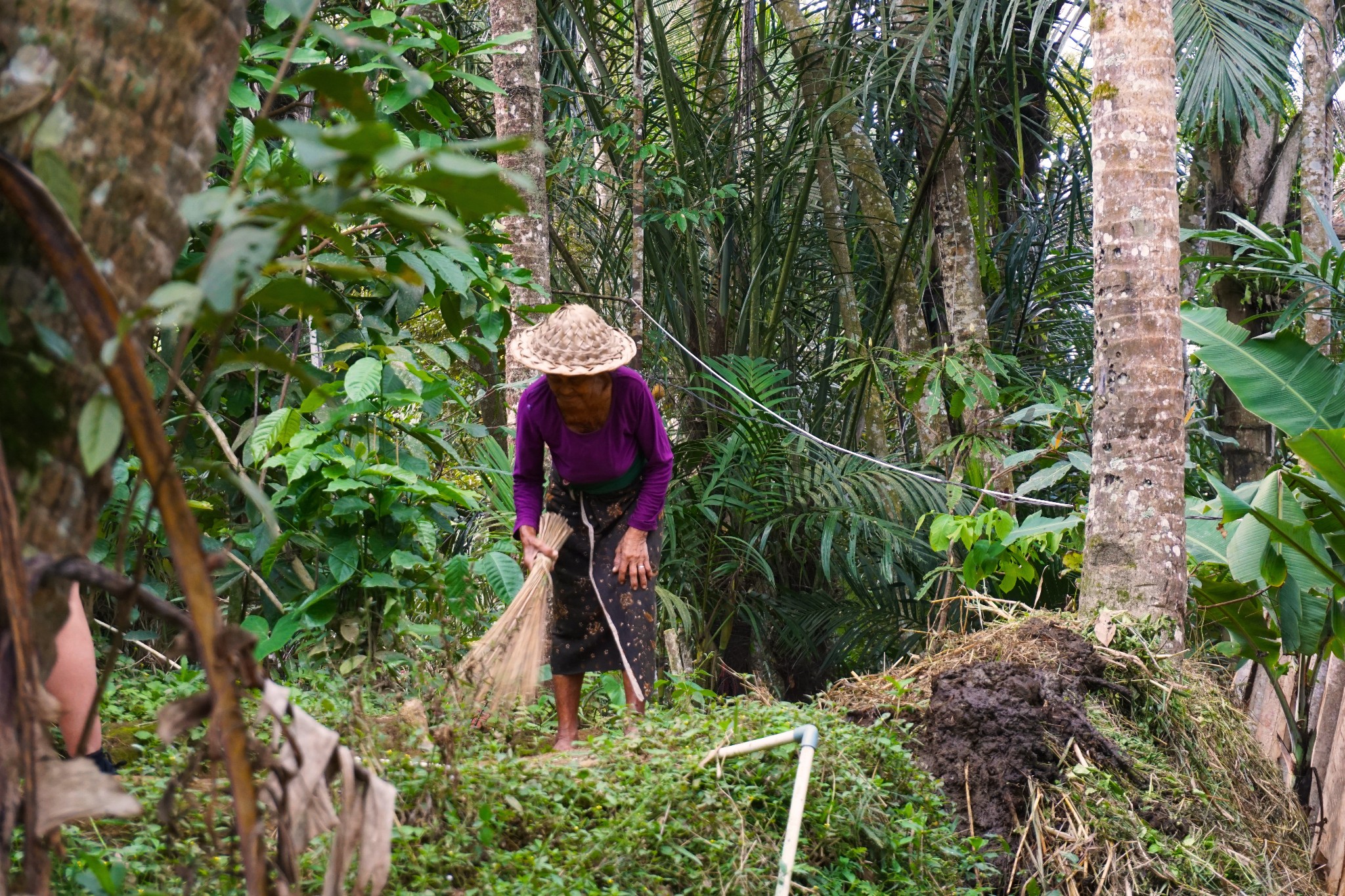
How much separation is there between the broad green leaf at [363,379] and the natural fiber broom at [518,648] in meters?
0.85

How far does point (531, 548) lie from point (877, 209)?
4463mm

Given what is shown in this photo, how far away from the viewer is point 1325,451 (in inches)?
150

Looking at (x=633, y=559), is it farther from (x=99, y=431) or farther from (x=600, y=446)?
(x=99, y=431)

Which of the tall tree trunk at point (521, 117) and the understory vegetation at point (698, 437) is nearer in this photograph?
the understory vegetation at point (698, 437)

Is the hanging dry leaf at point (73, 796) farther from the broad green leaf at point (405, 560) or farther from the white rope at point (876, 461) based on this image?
the white rope at point (876, 461)

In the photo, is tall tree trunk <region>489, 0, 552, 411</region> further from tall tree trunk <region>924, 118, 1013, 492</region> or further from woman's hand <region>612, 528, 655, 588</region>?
tall tree trunk <region>924, 118, 1013, 492</region>

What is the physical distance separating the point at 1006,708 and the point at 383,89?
2622 mm

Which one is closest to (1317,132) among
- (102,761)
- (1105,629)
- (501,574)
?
(1105,629)

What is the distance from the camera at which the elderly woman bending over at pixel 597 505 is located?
3869 mm

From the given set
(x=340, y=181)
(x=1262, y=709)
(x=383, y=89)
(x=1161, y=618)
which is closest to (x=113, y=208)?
(x=340, y=181)

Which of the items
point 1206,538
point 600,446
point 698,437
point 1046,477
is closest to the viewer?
point 600,446

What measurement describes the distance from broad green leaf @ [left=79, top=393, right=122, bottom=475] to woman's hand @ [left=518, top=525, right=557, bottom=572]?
2.86 m

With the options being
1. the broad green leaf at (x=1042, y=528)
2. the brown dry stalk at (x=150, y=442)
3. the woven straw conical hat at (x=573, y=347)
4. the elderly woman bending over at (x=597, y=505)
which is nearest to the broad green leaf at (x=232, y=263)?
the brown dry stalk at (x=150, y=442)

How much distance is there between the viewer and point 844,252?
797 cm
